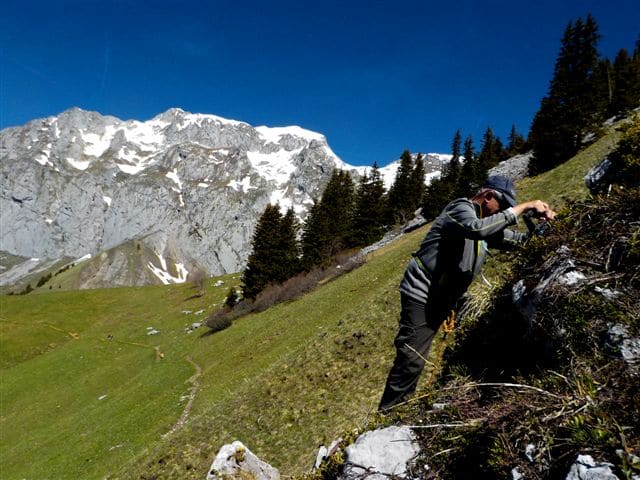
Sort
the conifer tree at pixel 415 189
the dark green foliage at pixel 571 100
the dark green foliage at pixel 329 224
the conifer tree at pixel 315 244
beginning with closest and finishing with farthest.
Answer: the dark green foliage at pixel 571 100 < the conifer tree at pixel 315 244 < the dark green foliage at pixel 329 224 < the conifer tree at pixel 415 189

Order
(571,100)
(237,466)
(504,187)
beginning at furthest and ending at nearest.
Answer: (571,100)
(237,466)
(504,187)

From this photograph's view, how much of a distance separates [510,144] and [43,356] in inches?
3747

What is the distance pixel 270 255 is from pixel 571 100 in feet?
125

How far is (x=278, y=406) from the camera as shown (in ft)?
47.5

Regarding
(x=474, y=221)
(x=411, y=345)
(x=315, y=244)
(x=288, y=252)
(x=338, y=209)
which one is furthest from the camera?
(x=338, y=209)

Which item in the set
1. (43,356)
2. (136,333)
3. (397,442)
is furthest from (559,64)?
(43,356)

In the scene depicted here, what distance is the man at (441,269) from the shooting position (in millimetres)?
5590

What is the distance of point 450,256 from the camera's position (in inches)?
226

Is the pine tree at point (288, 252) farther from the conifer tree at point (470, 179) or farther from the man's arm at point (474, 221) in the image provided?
the man's arm at point (474, 221)

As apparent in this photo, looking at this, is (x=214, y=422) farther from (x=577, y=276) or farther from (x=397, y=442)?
(x=577, y=276)

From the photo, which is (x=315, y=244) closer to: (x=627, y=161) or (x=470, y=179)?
(x=470, y=179)

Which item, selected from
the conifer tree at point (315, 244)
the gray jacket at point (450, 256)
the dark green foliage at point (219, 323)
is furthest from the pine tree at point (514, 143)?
the gray jacket at point (450, 256)

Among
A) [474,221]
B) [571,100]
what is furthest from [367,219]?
[474,221]

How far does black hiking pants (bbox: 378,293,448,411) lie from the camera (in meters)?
5.80
